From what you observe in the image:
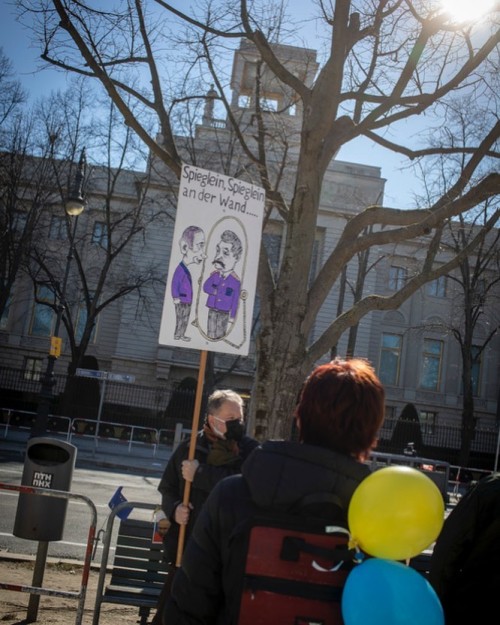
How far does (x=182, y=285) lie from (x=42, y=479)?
91.3 inches

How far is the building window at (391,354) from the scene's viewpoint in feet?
127

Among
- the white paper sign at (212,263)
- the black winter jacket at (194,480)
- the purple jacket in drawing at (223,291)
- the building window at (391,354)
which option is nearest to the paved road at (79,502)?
the black winter jacket at (194,480)

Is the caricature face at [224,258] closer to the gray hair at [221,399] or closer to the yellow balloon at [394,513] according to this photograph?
the gray hair at [221,399]

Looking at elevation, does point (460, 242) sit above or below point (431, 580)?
above

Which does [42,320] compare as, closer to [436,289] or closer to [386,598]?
[436,289]

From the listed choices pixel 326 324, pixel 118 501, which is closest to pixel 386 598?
pixel 118 501

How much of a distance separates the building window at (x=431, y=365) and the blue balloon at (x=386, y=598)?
3822 centimetres

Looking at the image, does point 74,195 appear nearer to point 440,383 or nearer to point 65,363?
point 65,363

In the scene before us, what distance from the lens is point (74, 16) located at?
8.02 meters

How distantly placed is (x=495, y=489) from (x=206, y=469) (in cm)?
181

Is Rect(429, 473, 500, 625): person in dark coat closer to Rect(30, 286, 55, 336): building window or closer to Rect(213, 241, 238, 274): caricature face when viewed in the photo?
Rect(213, 241, 238, 274): caricature face

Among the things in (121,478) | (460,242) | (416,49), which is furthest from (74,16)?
(460,242)

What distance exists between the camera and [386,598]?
1977mm

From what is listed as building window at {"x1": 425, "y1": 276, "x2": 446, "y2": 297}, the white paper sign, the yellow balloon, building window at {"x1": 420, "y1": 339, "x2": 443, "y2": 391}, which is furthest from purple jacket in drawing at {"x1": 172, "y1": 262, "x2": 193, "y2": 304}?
building window at {"x1": 425, "y1": 276, "x2": 446, "y2": 297}
